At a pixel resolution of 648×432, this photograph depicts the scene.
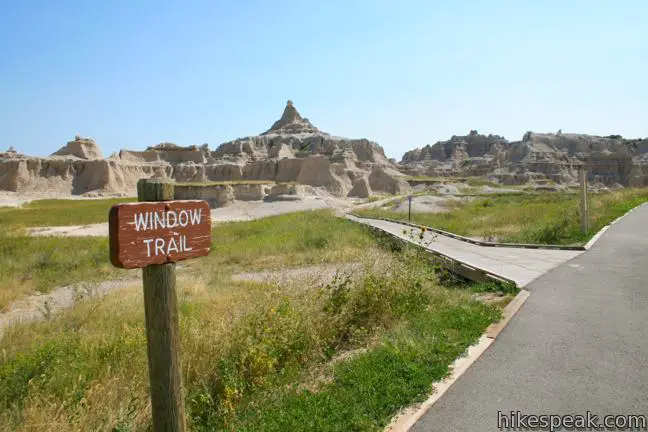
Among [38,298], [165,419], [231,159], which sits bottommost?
[38,298]

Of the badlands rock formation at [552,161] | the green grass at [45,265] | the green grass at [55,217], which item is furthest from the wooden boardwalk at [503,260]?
the badlands rock formation at [552,161]

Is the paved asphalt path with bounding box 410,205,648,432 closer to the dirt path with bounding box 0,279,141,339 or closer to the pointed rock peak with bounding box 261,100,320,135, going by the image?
the dirt path with bounding box 0,279,141,339

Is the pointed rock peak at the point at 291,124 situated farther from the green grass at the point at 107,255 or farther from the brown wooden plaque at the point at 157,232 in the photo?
the brown wooden plaque at the point at 157,232

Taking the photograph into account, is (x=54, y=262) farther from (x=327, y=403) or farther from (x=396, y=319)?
(x=327, y=403)

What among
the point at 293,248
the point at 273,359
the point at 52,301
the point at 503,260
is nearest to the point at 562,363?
the point at 273,359

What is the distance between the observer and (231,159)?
284ft

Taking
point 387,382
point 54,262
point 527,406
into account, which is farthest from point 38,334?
point 54,262

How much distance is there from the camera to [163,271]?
9.77 feet

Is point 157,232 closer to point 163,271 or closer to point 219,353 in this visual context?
point 163,271

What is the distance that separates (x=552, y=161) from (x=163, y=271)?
116m

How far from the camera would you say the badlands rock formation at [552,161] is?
3793 inches

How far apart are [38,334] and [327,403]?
584 centimetres

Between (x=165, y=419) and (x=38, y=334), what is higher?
(x=165, y=419)

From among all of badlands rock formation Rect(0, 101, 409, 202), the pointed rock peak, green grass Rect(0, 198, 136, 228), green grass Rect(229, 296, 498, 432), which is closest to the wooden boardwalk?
green grass Rect(229, 296, 498, 432)
